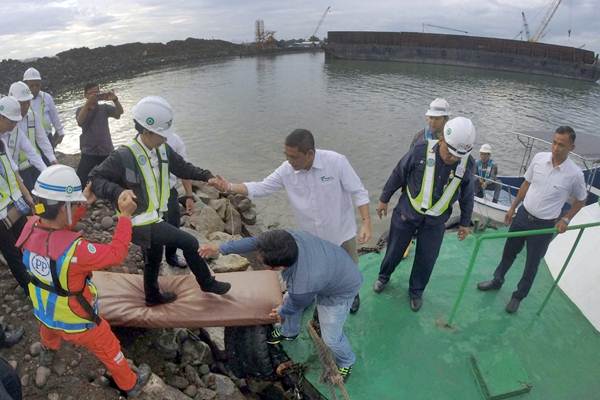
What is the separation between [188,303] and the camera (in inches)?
164

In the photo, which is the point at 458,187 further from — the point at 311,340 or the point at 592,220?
the point at 592,220

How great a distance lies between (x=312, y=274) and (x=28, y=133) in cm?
517

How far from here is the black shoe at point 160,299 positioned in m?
4.12

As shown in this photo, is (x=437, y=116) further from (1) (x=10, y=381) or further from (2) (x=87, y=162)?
(2) (x=87, y=162)

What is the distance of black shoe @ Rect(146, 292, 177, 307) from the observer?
13.5 ft

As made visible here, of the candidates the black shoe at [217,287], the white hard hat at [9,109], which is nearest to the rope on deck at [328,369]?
the black shoe at [217,287]

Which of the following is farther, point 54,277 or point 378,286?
→ point 378,286

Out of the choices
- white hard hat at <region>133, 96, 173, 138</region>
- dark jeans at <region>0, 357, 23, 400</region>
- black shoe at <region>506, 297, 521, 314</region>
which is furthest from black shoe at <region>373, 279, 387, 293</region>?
dark jeans at <region>0, 357, 23, 400</region>

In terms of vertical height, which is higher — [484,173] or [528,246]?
[528,246]

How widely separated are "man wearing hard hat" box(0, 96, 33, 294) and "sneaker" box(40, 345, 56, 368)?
0.89 meters

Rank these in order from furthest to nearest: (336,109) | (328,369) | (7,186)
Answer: (336,109) < (328,369) < (7,186)

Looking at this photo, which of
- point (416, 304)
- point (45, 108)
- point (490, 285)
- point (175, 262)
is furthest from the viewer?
point (45, 108)

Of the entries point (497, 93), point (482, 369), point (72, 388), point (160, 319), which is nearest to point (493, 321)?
point (482, 369)

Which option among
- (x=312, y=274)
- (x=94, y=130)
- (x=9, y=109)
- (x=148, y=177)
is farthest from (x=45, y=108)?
(x=312, y=274)
